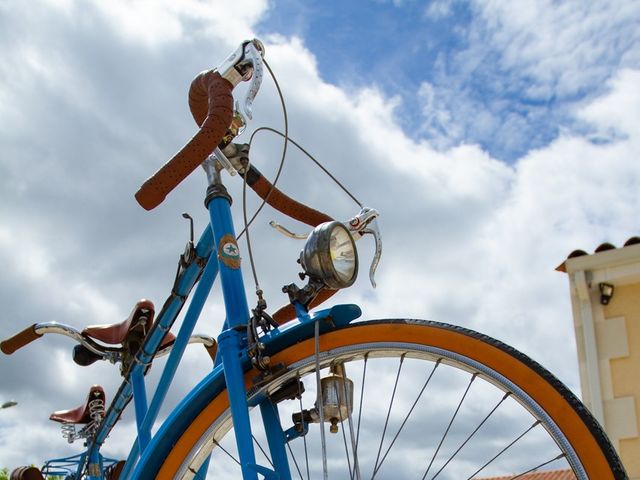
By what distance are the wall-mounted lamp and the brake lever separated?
4.16 metres

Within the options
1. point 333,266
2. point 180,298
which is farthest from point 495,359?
point 180,298

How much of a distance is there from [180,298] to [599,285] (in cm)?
386

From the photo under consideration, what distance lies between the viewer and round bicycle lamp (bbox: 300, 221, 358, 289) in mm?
2012

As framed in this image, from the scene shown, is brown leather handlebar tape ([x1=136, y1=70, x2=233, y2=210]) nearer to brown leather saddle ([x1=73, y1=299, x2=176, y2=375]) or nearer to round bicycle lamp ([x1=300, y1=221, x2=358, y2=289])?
round bicycle lamp ([x1=300, y1=221, x2=358, y2=289])

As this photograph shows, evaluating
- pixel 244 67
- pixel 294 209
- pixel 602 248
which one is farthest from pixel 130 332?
pixel 602 248

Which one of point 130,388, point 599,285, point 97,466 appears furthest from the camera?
point 599,285

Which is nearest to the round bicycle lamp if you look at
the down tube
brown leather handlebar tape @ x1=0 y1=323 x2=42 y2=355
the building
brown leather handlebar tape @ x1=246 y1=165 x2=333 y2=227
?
the down tube

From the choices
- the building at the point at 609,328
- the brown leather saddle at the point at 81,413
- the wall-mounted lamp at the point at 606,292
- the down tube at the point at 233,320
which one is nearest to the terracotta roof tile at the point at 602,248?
the building at the point at 609,328

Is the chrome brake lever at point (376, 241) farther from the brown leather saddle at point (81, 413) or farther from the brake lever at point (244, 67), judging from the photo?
the brown leather saddle at point (81, 413)

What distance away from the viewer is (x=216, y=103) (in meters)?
2.11

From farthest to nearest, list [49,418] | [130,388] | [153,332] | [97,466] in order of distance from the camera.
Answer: [49,418] < [97,466] < [130,388] < [153,332]

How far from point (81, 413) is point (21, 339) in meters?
0.50

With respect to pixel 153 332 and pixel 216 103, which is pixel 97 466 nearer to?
pixel 153 332

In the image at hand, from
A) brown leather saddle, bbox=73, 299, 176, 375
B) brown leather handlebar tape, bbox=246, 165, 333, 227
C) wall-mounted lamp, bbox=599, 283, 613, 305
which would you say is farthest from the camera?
wall-mounted lamp, bbox=599, 283, 613, 305
